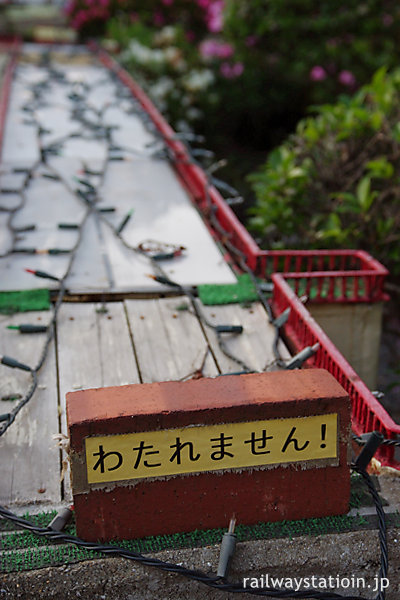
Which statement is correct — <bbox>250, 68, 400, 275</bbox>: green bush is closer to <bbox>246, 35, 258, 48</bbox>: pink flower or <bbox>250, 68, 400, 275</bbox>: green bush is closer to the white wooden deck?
the white wooden deck

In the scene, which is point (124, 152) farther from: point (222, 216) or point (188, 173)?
point (222, 216)

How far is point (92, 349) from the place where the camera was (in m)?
3.09

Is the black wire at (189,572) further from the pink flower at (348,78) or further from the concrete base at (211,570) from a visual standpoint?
the pink flower at (348,78)

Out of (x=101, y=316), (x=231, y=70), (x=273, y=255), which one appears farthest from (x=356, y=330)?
(x=231, y=70)

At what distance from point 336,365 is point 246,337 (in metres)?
0.61

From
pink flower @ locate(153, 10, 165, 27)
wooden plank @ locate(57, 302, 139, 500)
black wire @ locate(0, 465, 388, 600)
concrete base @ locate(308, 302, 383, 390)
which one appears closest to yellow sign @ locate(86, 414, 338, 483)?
black wire @ locate(0, 465, 388, 600)

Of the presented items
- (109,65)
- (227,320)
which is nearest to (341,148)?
(227,320)

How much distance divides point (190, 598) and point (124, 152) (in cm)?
447

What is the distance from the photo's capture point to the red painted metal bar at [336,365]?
240cm

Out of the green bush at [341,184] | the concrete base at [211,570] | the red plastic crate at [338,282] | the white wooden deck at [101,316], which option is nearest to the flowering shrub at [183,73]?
the white wooden deck at [101,316]

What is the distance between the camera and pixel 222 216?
4.42m

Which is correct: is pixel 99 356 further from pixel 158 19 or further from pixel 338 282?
pixel 158 19

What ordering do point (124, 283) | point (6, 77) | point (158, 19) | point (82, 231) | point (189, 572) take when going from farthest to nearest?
point (158, 19) → point (6, 77) → point (82, 231) → point (124, 283) → point (189, 572)

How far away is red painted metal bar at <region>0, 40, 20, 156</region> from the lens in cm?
643
